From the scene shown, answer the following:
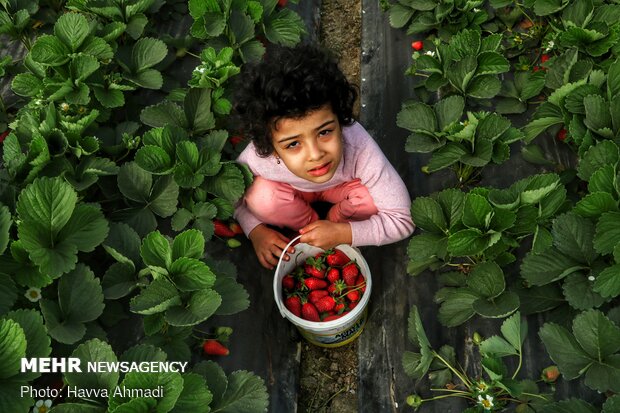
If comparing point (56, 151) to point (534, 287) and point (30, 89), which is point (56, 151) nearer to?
point (30, 89)

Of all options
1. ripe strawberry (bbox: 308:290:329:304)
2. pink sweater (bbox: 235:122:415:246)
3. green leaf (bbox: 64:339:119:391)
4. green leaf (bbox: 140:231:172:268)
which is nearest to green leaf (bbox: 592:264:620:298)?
pink sweater (bbox: 235:122:415:246)

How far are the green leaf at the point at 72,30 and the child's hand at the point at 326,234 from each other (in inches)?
44.9

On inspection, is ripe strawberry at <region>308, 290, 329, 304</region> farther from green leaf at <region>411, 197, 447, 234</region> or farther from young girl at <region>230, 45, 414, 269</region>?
green leaf at <region>411, 197, 447, 234</region>

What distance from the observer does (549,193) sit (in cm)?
167

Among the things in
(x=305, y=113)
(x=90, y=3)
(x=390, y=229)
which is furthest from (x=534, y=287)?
(x=90, y=3)

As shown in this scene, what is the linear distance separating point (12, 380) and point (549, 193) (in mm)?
1502

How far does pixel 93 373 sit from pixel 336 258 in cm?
90

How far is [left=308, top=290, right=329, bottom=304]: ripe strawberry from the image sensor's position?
6.51 ft

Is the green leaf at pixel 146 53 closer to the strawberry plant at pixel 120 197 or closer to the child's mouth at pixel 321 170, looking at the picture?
the strawberry plant at pixel 120 197

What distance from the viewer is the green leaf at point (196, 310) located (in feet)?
4.99

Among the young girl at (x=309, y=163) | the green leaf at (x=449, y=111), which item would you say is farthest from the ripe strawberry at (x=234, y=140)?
the green leaf at (x=449, y=111)

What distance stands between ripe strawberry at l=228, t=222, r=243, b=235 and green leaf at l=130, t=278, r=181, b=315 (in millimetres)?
574

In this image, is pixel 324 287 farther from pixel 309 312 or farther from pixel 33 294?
pixel 33 294

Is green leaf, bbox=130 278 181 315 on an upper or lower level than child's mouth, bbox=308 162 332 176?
lower
